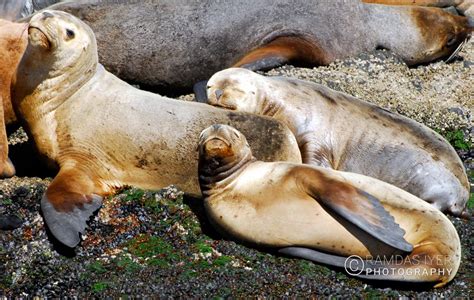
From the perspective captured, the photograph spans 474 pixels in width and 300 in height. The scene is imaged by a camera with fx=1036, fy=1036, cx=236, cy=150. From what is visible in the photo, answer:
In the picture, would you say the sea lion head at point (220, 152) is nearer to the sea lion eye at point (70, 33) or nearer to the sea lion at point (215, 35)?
the sea lion eye at point (70, 33)

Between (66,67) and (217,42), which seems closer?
(66,67)

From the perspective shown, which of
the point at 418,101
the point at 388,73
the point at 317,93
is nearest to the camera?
the point at 317,93

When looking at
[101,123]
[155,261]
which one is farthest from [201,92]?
[155,261]

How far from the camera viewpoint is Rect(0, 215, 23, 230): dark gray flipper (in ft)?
20.2

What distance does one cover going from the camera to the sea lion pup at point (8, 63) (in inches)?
279

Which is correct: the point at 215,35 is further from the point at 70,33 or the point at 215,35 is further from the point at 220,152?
the point at 220,152

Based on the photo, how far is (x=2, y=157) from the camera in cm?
701

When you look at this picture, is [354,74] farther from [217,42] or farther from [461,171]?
[461,171]

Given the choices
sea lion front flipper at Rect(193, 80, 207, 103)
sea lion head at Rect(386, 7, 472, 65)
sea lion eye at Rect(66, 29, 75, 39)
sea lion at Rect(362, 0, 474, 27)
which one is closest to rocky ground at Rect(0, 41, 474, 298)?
sea lion eye at Rect(66, 29, 75, 39)

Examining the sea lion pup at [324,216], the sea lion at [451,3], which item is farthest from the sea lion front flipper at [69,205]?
the sea lion at [451,3]

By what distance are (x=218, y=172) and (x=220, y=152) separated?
12 cm

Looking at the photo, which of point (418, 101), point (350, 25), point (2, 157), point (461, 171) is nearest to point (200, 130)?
point (2, 157)

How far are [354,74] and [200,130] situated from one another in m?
2.61

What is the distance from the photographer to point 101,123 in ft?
23.0
